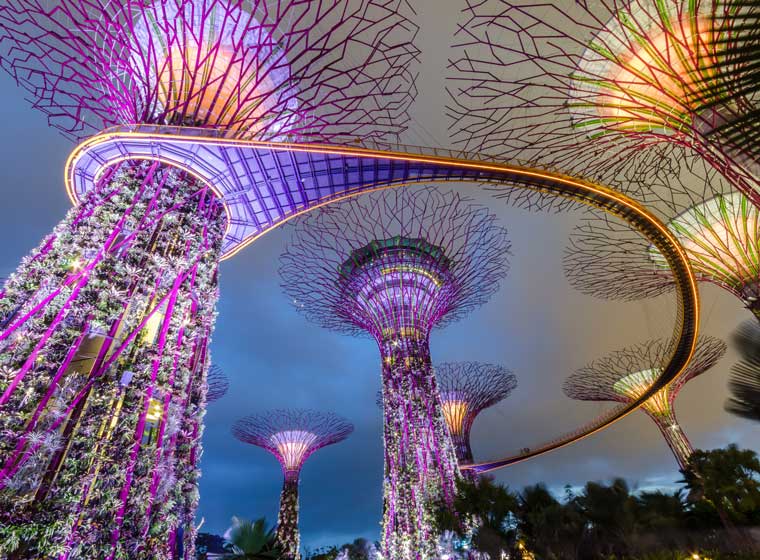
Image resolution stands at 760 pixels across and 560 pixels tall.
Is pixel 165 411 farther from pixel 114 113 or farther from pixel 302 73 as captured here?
pixel 302 73

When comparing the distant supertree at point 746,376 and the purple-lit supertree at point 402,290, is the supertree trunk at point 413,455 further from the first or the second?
the distant supertree at point 746,376

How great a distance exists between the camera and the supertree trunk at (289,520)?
26156 millimetres

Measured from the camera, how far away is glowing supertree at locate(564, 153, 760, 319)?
45.7 ft

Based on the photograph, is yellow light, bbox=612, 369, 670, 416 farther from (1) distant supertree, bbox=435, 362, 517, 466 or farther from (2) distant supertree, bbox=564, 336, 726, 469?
(1) distant supertree, bbox=435, 362, 517, 466

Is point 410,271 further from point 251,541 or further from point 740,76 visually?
point 740,76

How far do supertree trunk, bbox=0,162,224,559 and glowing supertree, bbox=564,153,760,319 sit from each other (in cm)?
1355

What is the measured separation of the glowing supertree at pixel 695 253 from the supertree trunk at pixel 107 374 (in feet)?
44.5

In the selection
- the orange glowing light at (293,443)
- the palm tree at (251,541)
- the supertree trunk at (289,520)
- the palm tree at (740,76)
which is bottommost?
the palm tree at (251,541)

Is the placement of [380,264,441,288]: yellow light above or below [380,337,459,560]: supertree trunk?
above

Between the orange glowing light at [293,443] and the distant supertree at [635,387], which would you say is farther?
the orange glowing light at [293,443]

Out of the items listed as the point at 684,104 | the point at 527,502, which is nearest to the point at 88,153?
the point at 684,104

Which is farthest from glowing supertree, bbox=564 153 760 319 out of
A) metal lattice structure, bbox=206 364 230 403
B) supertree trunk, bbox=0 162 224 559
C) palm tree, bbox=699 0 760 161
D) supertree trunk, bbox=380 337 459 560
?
metal lattice structure, bbox=206 364 230 403

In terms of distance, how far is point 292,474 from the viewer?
99.8 feet

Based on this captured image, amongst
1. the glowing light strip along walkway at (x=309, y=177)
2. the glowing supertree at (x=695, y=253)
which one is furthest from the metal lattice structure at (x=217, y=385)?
the glowing supertree at (x=695, y=253)
